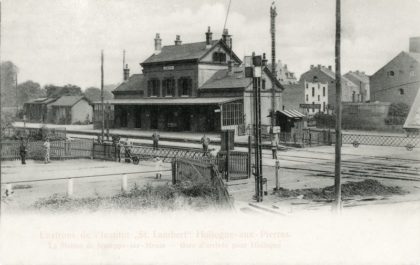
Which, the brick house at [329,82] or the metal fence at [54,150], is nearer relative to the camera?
the metal fence at [54,150]

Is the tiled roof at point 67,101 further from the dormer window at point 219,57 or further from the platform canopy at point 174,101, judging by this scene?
the dormer window at point 219,57

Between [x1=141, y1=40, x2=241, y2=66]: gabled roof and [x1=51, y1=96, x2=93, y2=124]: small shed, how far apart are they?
13.9 meters

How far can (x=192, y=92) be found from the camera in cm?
4762

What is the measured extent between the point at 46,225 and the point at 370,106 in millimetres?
49129

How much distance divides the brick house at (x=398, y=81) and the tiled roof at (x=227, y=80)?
19857 mm

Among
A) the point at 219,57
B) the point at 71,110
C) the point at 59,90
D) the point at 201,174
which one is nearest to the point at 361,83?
the point at 219,57

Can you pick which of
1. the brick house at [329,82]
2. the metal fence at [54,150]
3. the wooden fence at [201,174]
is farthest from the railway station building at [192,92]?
the brick house at [329,82]

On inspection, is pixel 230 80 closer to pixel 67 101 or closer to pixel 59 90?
pixel 67 101

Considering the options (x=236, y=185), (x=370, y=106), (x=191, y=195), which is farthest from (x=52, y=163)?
(x=370, y=106)

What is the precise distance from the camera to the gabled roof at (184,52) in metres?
47.2

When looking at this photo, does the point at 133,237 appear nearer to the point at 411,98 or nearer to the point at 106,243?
the point at 106,243

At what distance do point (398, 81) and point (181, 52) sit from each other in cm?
2663

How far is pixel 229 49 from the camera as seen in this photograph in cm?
4828

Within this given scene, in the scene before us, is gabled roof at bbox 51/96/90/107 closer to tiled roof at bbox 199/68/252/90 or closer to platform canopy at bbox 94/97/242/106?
platform canopy at bbox 94/97/242/106
